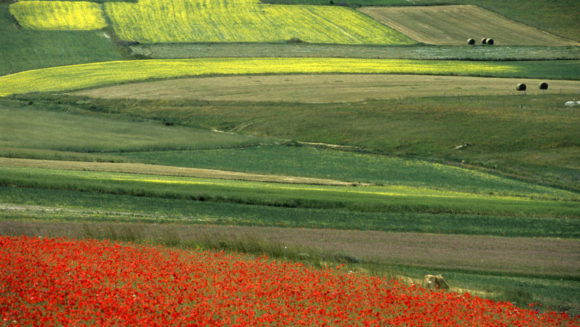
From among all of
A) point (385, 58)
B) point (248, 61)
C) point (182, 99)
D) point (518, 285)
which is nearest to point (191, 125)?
point (182, 99)

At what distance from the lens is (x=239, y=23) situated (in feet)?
373

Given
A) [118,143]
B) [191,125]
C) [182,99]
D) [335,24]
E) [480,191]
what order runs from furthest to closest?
[335,24], [182,99], [191,125], [118,143], [480,191]

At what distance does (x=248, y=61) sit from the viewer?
9750 centimetres

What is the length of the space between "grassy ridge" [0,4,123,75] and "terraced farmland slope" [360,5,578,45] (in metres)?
46.9

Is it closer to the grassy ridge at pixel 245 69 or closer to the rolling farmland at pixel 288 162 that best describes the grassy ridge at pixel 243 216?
the rolling farmland at pixel 288 162

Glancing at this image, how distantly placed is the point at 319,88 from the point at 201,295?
6623 centimetres

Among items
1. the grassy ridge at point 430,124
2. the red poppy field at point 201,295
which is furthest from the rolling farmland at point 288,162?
the grassy ridge at point 430,124

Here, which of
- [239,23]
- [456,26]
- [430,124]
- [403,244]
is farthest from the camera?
[456,26]

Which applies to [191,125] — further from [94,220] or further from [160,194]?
[94,220]

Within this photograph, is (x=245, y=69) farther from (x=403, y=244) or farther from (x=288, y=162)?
(x=403, y=244)

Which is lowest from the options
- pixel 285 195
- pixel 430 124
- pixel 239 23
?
pixel 430 124

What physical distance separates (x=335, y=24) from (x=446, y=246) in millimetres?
92163

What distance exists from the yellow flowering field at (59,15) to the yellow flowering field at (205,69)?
58.0 feet

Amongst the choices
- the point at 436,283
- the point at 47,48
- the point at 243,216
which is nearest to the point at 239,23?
the point at 47,48
